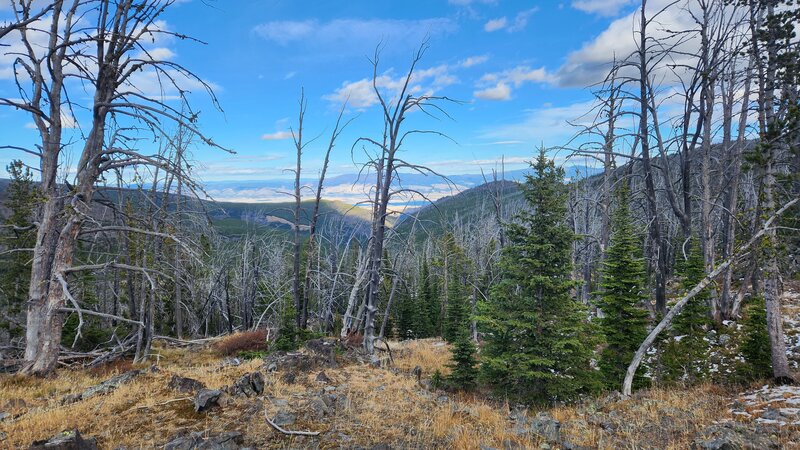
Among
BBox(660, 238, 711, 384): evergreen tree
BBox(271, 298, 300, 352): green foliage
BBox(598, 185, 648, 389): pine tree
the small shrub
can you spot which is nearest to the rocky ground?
BBox(660, 238, 711, 384): evergreen tree

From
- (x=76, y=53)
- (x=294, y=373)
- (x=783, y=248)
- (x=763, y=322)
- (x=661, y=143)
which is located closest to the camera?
(x=76, y=53)

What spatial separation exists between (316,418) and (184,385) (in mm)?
2499

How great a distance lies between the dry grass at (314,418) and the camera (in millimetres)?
4918

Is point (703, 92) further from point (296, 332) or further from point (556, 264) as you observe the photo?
point (296, 332)

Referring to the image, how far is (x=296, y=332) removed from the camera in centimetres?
1620

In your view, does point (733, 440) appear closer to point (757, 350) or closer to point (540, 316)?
point (540, 316)

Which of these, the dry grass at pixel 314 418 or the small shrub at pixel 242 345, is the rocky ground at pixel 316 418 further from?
the small shrub at pixel 242 345

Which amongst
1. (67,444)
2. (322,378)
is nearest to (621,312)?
(322,378)

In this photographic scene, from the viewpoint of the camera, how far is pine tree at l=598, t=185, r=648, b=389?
43.0ft

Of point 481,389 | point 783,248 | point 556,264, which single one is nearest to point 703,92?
point 783,248

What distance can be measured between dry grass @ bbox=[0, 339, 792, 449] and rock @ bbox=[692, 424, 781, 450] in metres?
0.21

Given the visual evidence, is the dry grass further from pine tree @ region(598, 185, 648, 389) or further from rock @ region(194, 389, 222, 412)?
pine tree @ region(598, 185, 648, 389)

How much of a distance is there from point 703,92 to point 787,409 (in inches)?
319

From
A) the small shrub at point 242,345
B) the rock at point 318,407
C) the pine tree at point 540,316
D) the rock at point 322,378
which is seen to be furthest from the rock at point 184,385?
the small shrub at point 242,345
